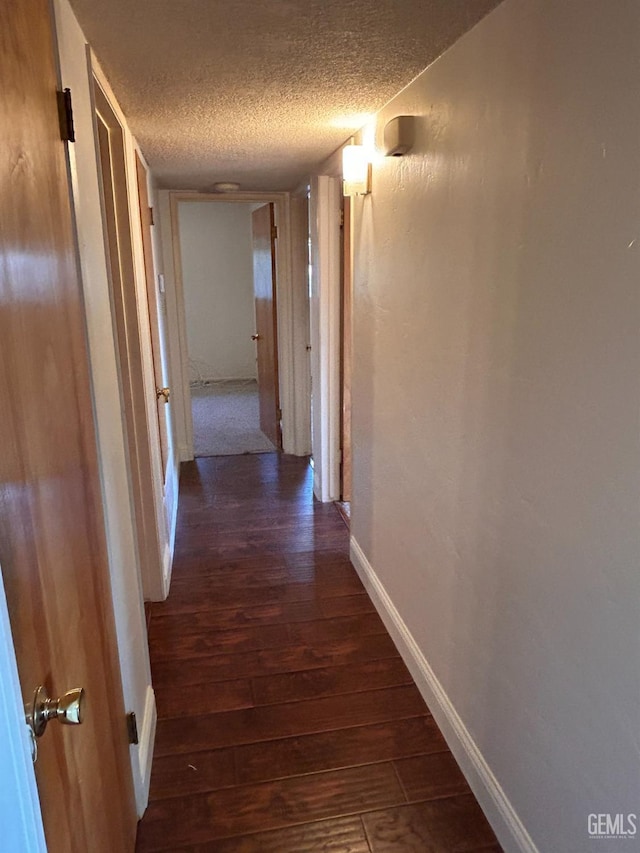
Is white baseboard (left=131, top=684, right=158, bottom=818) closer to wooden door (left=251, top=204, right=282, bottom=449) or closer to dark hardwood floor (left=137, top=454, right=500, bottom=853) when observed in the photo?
dark hardwood floor (left=137, top=454, right=500, bottom=853)

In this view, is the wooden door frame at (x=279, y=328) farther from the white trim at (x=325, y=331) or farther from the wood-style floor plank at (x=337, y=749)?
the wood-style floor plank at (x=337, y=749)

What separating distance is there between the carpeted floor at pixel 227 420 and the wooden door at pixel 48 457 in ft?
12.1

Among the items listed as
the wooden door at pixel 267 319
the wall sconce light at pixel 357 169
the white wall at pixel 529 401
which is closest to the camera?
the white wall at pixel 529 401

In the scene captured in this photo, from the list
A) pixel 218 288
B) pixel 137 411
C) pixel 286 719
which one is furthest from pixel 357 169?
pixel 218 288

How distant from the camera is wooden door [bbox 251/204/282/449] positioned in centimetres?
468

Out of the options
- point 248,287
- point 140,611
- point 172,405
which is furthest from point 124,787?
point 248,287

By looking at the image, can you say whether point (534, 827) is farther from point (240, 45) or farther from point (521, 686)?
point (240, 45)

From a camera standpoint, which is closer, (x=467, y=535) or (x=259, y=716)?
(x=467, y=535)

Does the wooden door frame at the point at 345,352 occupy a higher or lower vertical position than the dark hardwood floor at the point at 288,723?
higher

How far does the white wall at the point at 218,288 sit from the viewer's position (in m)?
7.37

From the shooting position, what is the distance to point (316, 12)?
1.38 meters

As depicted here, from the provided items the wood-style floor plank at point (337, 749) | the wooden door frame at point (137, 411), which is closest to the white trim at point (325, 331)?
the wooden door frame at point (137, 411)

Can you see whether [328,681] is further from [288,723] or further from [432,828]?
[432,828]

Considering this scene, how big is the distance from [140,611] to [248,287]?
6258 millimetres
